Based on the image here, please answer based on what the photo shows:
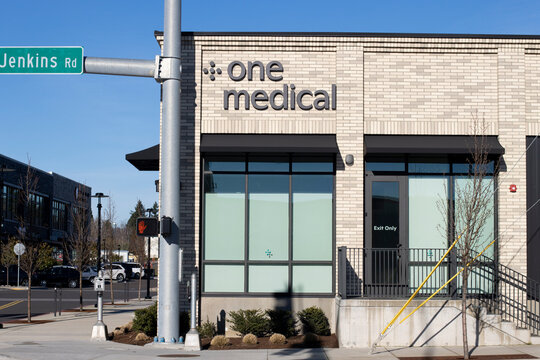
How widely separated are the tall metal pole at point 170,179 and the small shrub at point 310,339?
2.87m

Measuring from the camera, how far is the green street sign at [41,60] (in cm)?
1508

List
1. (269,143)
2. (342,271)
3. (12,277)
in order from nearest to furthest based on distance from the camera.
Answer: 1. (342,271)
2. (269,143)
3. (12,277)

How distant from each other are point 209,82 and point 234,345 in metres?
6.56

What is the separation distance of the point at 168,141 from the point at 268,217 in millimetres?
3606

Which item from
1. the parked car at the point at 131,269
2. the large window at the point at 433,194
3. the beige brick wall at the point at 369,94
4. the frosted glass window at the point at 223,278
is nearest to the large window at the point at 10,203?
the parked car at the point at 131,269

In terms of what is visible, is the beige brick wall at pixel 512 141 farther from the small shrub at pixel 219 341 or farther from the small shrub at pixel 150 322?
the small shrub at pixel 150 322

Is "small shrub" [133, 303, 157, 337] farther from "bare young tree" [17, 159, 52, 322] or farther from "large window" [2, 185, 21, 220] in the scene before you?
"large window" [2, 185, 21, 220]

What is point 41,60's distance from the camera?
15.1m

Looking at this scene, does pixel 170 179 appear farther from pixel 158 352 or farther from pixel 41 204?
pixel 41 204

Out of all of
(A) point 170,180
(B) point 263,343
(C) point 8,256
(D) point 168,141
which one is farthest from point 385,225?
(C) point 8,256

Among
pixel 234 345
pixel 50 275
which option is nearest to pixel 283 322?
pixel 234 345

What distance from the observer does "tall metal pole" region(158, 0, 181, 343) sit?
15.5 metres

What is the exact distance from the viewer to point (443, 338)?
1548 cm

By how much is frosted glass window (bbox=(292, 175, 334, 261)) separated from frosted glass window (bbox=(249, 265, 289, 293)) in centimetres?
52
